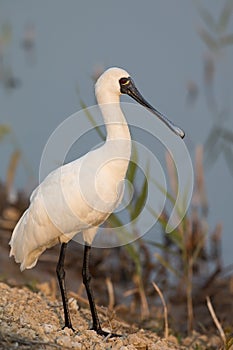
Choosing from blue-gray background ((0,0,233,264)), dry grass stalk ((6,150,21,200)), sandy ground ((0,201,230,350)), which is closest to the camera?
sandy ground ((0,201,230,350))

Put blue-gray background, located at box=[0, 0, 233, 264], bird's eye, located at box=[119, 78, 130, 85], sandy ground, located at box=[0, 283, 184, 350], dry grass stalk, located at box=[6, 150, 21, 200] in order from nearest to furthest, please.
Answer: sandy ground, located at box=[0, 283, 184, 350]
bird's eye, located at box=[119, 78, 130, 85]
dry grass stalk, located at box=[6, 150, 21, 200]
blue-gray background, located at box=[0, 0, 233, 264]

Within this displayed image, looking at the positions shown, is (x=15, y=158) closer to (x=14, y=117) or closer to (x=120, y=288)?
(x=120, y=288)

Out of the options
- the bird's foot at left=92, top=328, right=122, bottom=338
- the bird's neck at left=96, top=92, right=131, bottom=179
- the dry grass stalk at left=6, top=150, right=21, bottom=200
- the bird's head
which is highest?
the bird's head

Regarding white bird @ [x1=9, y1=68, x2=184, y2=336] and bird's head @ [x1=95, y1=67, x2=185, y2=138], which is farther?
bird's head @ [x1=95, y1=67, x2=185, y2=138]

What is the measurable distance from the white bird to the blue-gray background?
11.9 feet

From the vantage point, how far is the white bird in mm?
4852

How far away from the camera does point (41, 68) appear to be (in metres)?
12.3

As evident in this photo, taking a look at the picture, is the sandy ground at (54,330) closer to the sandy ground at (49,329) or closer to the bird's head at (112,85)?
the sandy ground at (49,329)

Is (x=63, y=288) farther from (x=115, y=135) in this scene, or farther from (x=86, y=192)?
(x=115, y=135)

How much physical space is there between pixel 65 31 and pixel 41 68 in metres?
1.19

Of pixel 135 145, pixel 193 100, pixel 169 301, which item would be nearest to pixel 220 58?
pixel 193 100

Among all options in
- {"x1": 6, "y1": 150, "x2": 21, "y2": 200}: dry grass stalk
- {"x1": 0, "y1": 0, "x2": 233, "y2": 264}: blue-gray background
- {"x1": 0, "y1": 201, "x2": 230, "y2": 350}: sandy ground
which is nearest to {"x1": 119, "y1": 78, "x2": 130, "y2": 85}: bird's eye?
{"x1": 0, "y1": 201, "x2": 230, "y2": 350}: sandy ground

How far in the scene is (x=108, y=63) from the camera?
1144 cm

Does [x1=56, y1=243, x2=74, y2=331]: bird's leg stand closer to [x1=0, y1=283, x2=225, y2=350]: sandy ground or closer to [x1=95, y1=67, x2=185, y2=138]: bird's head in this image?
[x1=0, y1=283, x2=225, y2=350]: sandy ground
